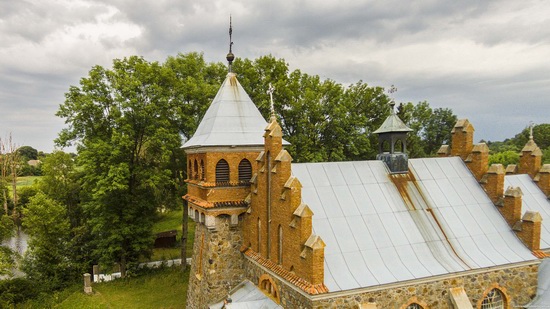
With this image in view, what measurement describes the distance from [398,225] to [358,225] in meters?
1.48

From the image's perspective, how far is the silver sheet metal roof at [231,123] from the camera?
14.6 metres

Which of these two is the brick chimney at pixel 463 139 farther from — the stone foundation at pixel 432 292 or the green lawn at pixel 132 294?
the green lawn at pixel 132 294

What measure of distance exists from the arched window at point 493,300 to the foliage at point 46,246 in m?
25.2

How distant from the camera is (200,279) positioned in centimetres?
1561

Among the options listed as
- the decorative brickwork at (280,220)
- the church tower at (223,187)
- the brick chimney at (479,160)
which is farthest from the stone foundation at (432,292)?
the brick chimney at (479,160)

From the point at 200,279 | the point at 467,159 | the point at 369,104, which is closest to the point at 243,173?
the point at 200,279

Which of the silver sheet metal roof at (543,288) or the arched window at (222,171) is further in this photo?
the arched window at (222,171)

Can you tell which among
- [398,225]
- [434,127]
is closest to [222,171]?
[398,225]

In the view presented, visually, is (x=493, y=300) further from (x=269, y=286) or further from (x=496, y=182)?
(x=269, y=286)

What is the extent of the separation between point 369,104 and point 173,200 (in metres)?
19.3

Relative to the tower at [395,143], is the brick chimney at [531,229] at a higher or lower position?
lower

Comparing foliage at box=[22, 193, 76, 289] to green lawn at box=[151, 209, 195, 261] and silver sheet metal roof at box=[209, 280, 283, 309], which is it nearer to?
green lawn at box=[151, 209, 195, 261]

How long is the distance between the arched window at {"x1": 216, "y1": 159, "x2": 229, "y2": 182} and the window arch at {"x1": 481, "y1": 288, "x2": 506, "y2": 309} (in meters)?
9.94

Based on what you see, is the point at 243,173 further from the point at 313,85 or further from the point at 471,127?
the point at 313,85
